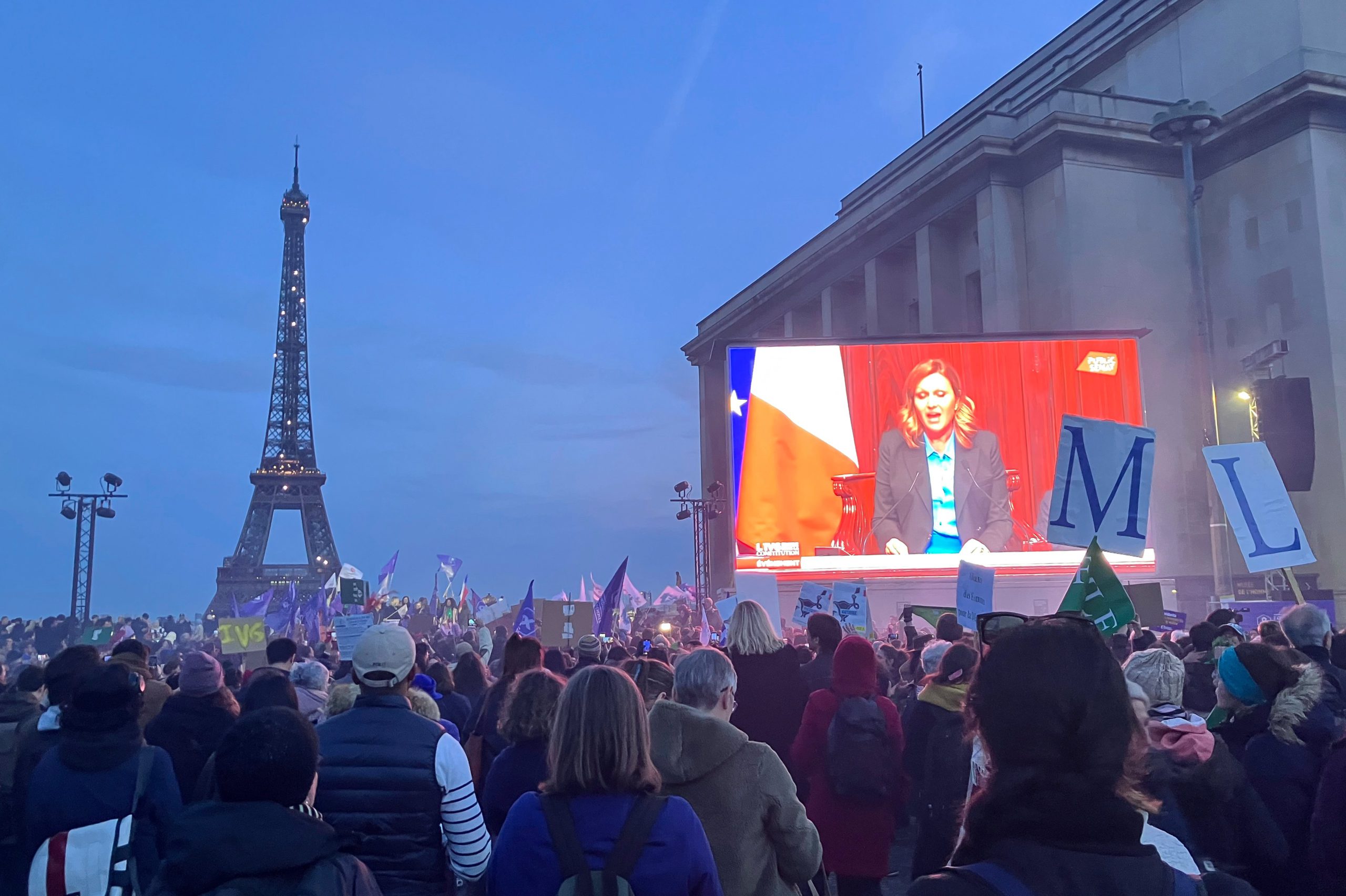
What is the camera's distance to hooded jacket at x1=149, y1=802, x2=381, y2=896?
2387 millimetres

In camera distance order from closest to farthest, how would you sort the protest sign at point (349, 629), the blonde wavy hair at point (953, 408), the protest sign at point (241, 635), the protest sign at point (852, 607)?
the protest sign at point (349, 629) < the protest sign at point (852, 607) < the protest sign at point (241, 635) < the blonde wavy hair at point (953, 408)

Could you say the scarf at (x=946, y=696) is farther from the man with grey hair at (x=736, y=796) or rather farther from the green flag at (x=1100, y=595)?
the man with grey hair at (x=736, y=796)

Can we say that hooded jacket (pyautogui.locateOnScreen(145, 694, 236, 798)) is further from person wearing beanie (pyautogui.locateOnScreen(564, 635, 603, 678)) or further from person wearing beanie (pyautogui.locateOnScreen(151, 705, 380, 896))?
person wearing beanie (pyautogui.locateOnScreen(564, 635, 603, 678))

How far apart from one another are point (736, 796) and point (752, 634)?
2616 millimetres

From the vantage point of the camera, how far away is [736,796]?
3.60 meters

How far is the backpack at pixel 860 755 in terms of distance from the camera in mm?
5180

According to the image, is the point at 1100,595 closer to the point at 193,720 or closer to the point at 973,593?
the point at 973,593

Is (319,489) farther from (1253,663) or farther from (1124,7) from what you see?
(1253,663)

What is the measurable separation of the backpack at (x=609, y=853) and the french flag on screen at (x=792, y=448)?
22291 millimetres

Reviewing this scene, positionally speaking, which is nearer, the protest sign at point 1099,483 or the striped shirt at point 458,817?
the striped shirt at point 458,817

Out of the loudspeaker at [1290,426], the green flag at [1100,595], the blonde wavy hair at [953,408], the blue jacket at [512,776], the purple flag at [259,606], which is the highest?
the blonde wavy hair at [953,408]

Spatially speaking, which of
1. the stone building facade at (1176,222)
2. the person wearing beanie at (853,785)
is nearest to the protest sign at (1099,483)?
the person wearing beanie at (853,785)

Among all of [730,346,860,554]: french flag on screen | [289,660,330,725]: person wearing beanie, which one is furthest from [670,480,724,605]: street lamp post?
[289,660,330,725]: person wearing beanie

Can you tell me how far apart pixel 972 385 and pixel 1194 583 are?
957cm
